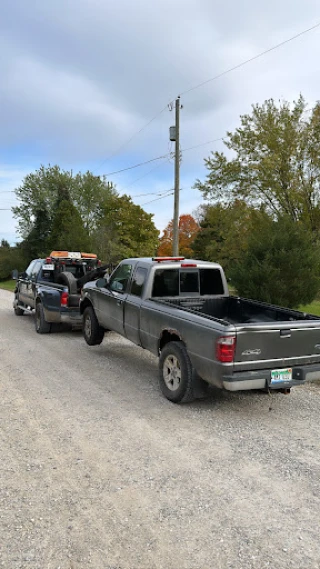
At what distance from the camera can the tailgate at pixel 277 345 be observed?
16.6 ft

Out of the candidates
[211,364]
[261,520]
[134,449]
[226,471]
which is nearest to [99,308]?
[211,364]

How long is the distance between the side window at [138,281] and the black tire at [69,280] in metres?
3.69

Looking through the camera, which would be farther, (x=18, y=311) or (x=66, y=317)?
(x=18, y=311)

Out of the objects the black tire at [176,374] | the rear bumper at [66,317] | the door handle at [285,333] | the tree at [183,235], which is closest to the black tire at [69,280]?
the rear bumper at [66,317]

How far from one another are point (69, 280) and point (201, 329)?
6.26m

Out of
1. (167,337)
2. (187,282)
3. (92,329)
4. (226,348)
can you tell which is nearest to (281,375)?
(226,348)

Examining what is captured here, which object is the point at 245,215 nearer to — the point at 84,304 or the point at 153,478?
the point at 84,304

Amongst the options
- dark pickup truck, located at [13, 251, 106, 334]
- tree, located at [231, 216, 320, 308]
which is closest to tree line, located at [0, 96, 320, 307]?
tree, located at [231, 216, 320, 308]

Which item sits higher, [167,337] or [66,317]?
[167,337]

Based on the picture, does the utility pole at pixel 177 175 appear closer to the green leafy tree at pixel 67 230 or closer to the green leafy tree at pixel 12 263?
the green leafy tree at pixel 67 230

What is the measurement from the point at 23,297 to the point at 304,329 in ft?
30.6

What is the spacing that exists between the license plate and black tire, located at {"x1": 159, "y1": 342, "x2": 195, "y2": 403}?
972mm

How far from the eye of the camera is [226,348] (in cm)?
497

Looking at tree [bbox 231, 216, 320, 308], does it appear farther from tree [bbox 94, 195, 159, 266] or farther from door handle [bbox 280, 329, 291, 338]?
tree [bbox 94, 195, 159, 266]
